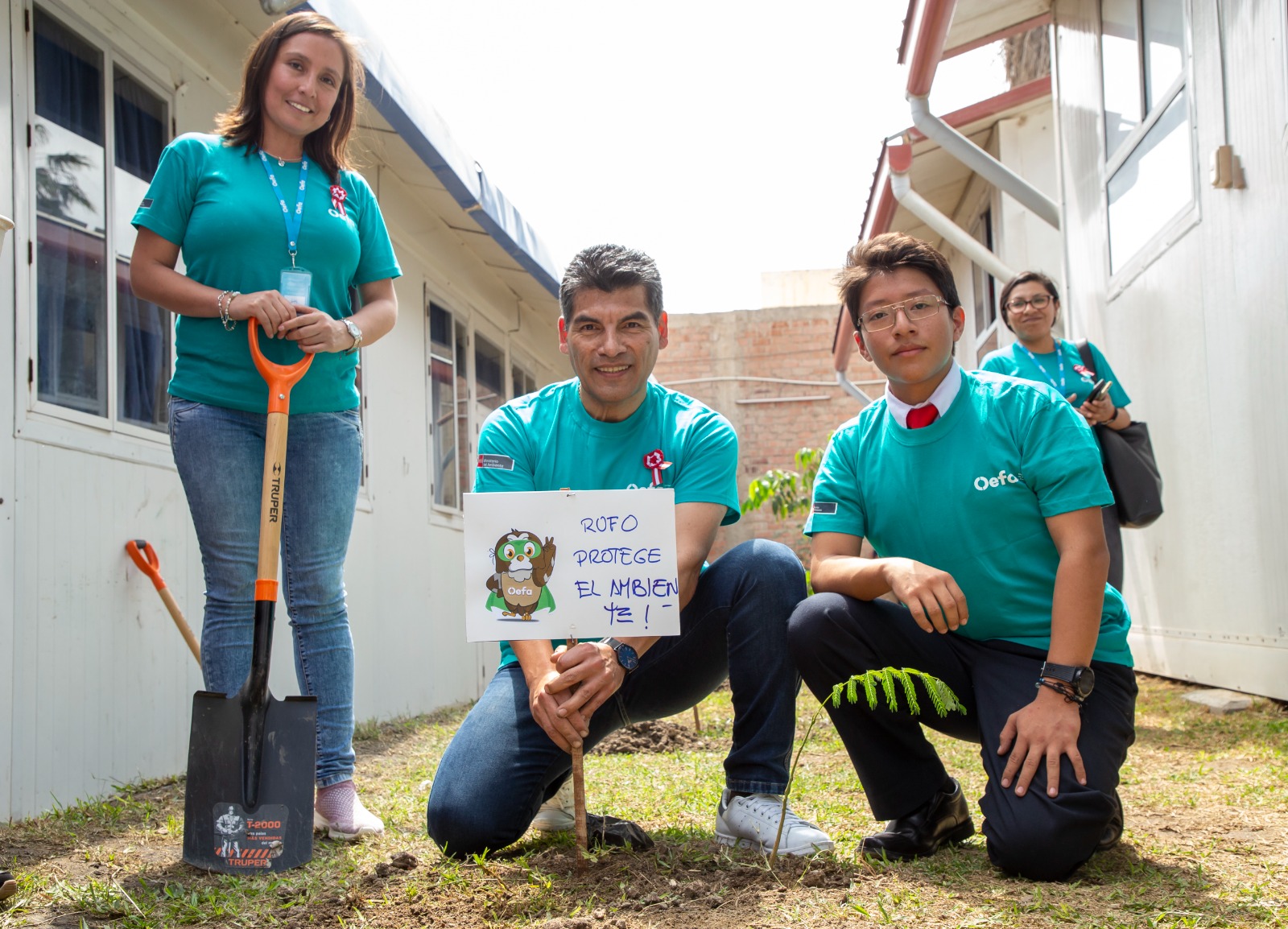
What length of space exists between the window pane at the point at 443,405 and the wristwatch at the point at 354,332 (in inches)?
182

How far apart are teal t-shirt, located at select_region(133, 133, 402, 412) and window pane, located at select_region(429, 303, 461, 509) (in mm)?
4619

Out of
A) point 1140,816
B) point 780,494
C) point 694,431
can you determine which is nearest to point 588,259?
point 694,431

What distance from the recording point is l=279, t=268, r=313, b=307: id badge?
2797 millimetres

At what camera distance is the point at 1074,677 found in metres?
2.26

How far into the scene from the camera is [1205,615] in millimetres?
5457

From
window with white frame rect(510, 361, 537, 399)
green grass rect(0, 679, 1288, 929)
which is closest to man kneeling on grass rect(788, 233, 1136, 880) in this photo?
green grass rect(0, 679, 1288, 929)

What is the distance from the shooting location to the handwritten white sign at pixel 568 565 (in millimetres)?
2373

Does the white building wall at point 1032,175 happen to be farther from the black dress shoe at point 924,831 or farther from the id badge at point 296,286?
the id badge at point 296,286

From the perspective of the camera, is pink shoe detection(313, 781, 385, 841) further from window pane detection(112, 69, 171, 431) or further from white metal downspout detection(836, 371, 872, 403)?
white metal downspout detection(836, 371, 872, 403)

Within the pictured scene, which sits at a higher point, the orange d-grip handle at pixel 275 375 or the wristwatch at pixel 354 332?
the wristwatch at pixel 354 332

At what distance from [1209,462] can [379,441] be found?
430 cm

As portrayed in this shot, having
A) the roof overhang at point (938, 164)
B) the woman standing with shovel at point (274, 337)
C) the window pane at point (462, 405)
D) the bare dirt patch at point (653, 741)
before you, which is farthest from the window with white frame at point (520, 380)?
the woman standing with shovel at point (274, 337)

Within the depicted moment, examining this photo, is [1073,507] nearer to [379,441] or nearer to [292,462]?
[292,462]

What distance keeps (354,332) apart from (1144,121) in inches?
188
